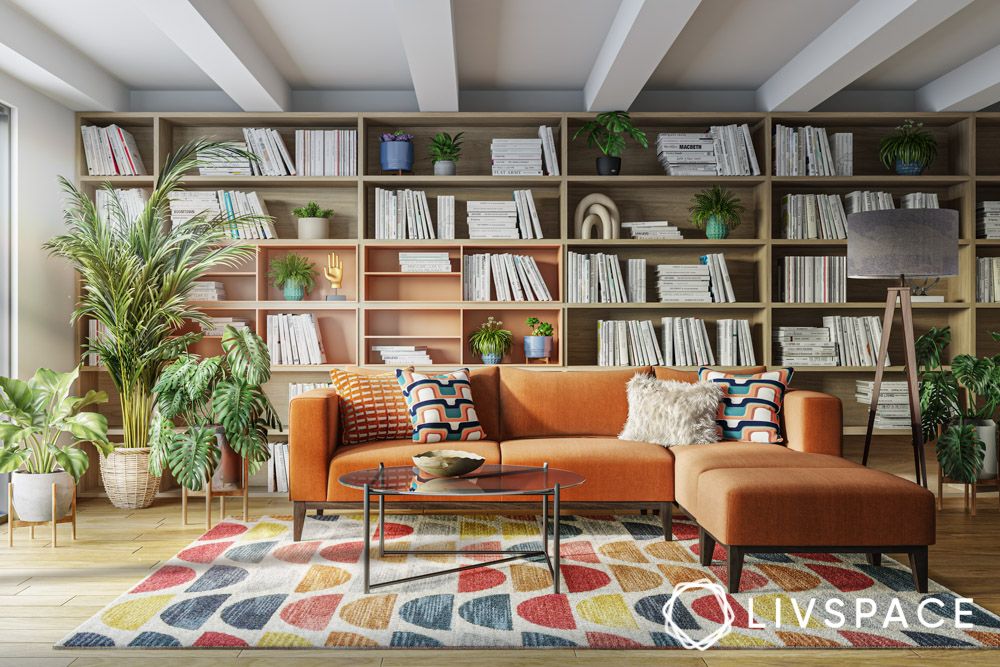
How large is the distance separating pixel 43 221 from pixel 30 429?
1.46m

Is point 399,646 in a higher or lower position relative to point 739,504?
lower

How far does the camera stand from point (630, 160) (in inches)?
212

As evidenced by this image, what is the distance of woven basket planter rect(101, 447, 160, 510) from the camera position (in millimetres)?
4516

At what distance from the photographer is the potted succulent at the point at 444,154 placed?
16.6ft

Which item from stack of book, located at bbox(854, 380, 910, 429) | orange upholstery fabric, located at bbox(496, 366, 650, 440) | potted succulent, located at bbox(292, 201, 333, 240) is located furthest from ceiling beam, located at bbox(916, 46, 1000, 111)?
potted succulent, located at bbox(292, 201, 333, 240)

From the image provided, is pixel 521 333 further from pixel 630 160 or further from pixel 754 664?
pixel 754 664

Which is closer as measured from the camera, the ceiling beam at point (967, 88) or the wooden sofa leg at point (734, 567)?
the wooden sofa leg at point (734, 567)

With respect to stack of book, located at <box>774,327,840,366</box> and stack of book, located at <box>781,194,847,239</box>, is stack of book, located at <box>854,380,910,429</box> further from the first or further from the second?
stack of book, located at <box>781,194,847,239</box>

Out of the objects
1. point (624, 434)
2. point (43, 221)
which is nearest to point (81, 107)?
point (43, 221)

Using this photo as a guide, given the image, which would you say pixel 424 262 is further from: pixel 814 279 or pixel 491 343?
pixel 814 279

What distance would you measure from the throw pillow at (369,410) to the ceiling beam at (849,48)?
294 cm

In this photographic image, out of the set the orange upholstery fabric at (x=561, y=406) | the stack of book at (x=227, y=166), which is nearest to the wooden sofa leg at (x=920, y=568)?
the orange upholstery fabric at (x=561, y=406)

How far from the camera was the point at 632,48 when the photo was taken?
13.0 feet

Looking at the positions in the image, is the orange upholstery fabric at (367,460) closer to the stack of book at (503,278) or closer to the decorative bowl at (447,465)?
the decorative bowl at (447,465)
